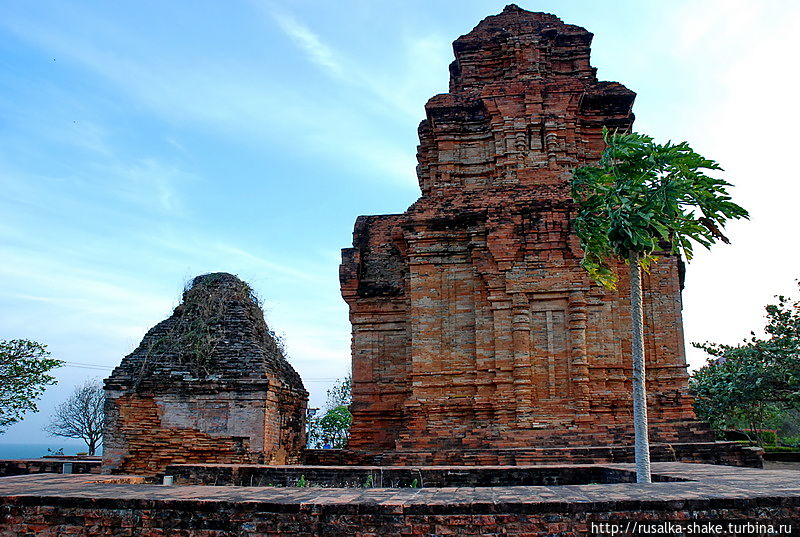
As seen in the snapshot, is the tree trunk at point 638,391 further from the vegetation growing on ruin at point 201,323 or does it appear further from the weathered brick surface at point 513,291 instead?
the vegetation growing on ruin at point 201,323

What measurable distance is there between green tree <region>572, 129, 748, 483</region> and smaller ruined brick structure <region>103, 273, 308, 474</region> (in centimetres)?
924

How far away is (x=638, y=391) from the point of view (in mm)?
9594

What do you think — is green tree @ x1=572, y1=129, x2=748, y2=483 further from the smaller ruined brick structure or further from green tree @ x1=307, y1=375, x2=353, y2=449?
green tree @ x1=307, y1=375, x2=353, y2=449

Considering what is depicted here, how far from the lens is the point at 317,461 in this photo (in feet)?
61.1

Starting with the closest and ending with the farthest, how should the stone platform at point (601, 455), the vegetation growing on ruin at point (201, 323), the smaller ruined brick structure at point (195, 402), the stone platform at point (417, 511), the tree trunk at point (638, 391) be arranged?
the stone platform at point (417, 511) < the tree trunk at point (638, 391) < the stone platform at point (601, 455) < the smaller ruined brick structure at point (195, 402) < the vegetation growing on ruin at point (201, 323)

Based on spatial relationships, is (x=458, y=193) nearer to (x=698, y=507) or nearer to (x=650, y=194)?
(x=650, y=194)

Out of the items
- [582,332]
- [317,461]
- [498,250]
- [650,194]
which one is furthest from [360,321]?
[650,194]

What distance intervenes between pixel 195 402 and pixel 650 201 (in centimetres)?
1138

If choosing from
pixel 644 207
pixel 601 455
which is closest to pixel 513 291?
pixel 601 455

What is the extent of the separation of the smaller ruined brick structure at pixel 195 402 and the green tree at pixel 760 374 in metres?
13.1

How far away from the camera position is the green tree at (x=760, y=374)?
20.0m

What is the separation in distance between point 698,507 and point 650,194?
183 inches

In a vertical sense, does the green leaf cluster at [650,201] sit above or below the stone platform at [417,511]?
above

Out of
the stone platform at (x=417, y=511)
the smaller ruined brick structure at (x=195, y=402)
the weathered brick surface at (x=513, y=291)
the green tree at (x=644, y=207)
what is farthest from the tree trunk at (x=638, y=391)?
the smaller ruined brick structure at (x=195, y=402)
